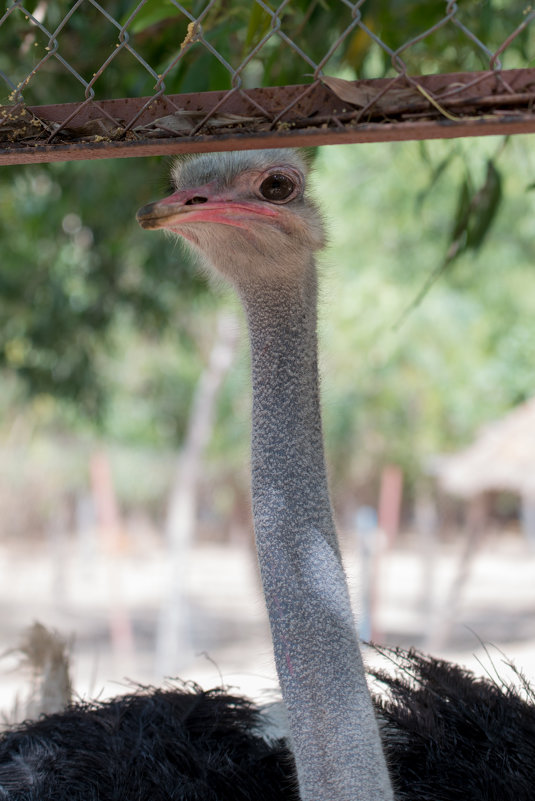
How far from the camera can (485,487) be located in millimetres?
8227

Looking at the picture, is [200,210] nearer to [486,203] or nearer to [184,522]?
[486,203]

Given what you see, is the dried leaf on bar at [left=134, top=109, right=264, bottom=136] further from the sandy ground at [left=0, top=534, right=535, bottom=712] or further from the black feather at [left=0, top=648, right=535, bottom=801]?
the sandy ground at [left=0, top=534, right=535, bottom=712]

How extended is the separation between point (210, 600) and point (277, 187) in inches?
573

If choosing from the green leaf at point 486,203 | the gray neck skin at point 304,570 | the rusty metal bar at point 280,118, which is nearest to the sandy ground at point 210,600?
the green leaf at point 486,203

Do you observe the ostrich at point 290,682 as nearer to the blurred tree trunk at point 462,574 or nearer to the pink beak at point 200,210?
the pink beak at point 200,210

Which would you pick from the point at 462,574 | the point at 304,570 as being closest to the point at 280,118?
the point at 304,570

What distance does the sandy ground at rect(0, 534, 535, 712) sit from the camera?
37.9ft

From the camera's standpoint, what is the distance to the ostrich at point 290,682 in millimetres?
1418

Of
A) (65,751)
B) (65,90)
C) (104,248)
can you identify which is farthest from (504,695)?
(104,248)

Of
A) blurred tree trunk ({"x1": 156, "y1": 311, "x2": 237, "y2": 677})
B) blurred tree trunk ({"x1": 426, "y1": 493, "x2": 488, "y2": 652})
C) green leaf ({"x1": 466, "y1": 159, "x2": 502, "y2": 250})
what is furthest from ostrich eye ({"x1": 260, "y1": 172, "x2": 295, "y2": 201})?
blurred tree trunk ({"x1": 156, "y1": 311, "x2": 237, "y2": 677})

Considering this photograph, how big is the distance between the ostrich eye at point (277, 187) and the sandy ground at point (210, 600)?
758 centimetres

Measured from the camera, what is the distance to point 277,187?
1539 millimetres

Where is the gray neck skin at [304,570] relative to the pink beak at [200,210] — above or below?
below

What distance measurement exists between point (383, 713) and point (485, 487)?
260 inches
